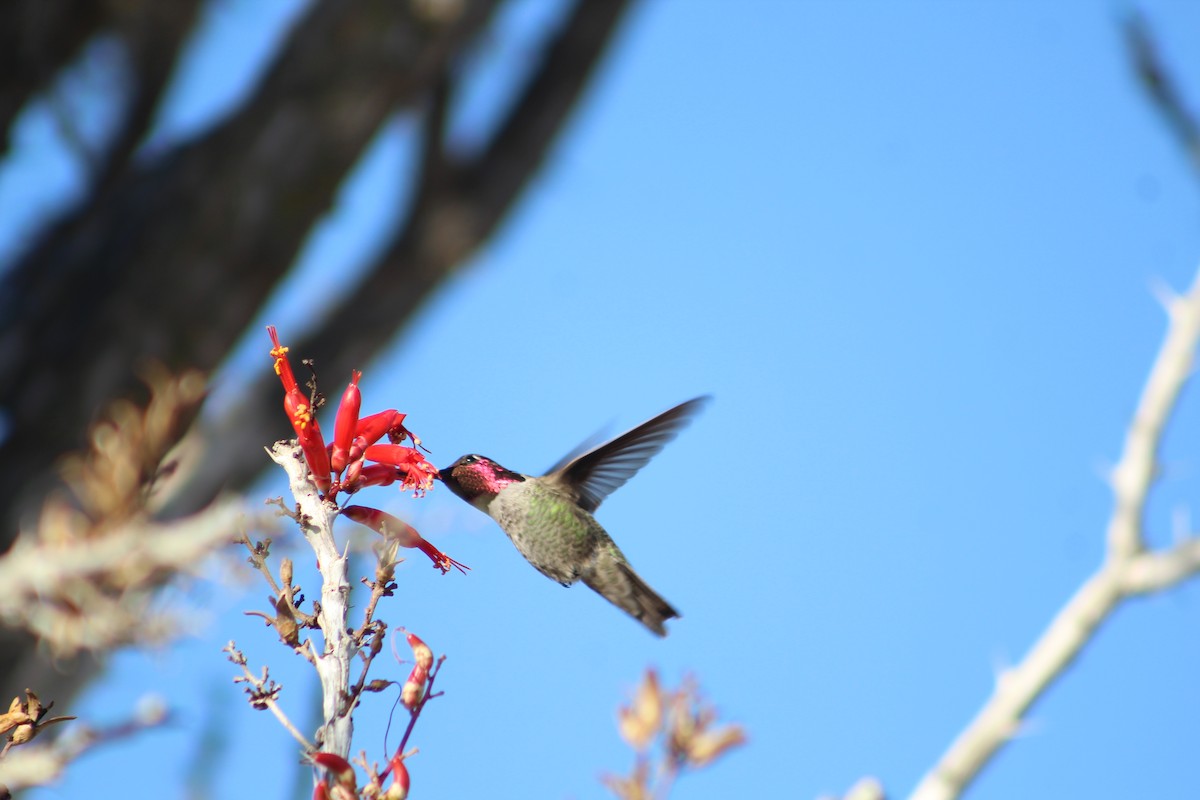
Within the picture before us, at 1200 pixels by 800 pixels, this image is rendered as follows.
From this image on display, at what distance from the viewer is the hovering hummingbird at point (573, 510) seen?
491 centimetres

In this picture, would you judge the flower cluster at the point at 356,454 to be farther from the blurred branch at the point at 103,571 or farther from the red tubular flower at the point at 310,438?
the blurred branch at the point at 103,571

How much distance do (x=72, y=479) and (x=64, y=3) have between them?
8759mm

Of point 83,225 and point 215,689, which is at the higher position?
point 83,225

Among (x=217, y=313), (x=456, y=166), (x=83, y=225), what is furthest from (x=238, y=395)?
(x=456, y=166)

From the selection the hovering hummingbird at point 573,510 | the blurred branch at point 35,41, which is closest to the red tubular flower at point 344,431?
the hovering hummingbird at point 573,510

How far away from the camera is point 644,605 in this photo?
195 inches

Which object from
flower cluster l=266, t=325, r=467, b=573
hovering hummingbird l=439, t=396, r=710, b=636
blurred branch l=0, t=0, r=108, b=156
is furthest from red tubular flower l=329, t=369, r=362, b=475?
blurred branch l=0, t=0, r=108, b=156

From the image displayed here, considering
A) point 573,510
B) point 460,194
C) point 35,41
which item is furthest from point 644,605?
point 460,194

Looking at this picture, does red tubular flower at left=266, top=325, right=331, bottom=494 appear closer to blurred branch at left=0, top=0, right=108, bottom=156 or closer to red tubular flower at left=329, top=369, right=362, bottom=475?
red tubular flower at left=329, top=369, right=362, bottom=475

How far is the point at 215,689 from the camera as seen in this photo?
3.59 meters

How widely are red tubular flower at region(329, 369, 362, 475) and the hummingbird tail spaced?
1.85 meters

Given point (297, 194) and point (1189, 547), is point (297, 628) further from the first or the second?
point (297, 194)

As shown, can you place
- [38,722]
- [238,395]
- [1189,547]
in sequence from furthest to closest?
[238,395], [1189,547], [38,722]

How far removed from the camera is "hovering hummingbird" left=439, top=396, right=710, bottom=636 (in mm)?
4914
